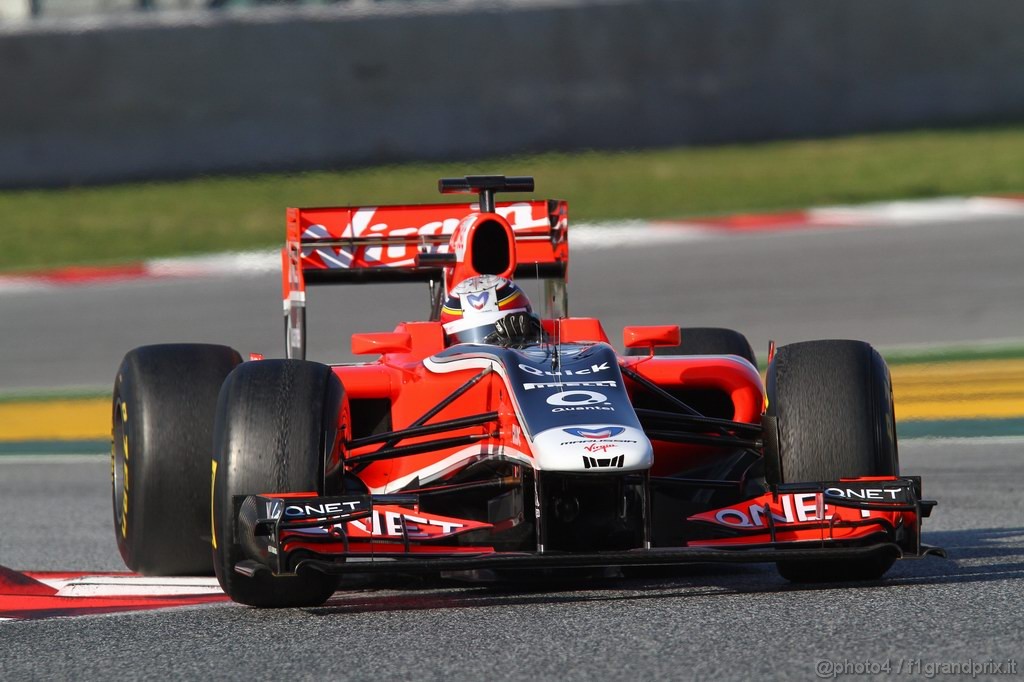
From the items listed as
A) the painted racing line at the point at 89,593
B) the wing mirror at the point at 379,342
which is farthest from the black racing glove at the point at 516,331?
the painted racing line at the point at 89,593

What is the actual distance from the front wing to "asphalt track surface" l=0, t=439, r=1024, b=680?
0.55 feet

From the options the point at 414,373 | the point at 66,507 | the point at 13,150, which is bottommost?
the point at 66,507

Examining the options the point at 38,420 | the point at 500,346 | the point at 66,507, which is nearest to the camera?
the point at 500,346

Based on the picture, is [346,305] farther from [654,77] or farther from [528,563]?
[528,563]

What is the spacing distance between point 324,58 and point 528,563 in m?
14.6

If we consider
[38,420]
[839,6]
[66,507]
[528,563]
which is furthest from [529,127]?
[528,563]

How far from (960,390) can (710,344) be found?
3.31 m

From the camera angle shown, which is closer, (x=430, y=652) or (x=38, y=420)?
(x=430, y=652)

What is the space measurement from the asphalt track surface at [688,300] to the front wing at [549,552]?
619cm

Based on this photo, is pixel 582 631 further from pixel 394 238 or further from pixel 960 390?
pixel 960 390

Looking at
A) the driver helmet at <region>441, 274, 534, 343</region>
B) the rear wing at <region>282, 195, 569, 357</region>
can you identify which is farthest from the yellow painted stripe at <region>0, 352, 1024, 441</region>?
the driver helmet at <region>441, 274, 534, 343</region>

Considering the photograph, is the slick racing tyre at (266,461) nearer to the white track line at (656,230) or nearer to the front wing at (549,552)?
the front wing at (549,552)

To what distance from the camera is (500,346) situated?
615 cm

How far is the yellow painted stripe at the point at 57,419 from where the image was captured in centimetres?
1024
